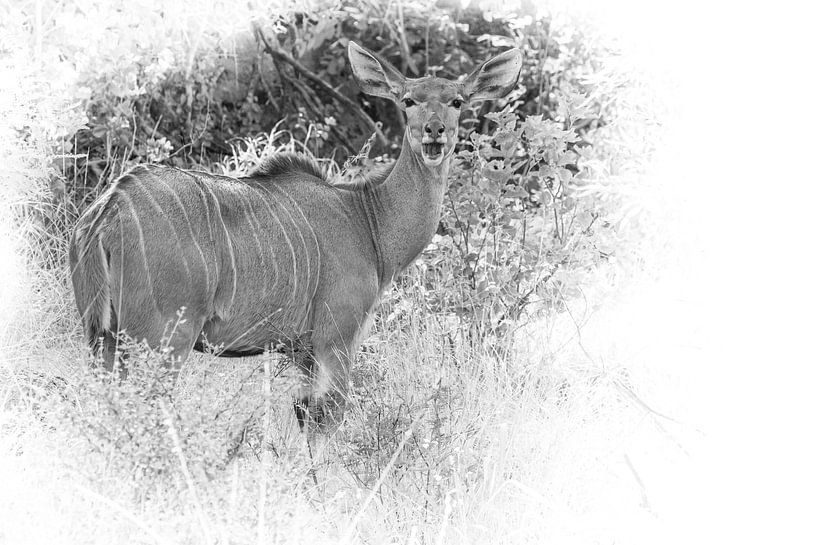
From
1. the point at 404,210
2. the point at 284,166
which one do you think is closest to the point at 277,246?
the point at 284,166

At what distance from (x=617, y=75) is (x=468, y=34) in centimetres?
230

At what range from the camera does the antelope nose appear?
4.84 metres

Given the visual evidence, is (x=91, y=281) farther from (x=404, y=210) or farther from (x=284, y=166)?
(x=404, y=210)

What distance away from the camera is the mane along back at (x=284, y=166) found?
4992mm

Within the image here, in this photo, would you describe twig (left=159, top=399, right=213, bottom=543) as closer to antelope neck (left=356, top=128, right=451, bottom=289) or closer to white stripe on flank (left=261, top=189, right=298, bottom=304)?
white stripe on flank (left=261, top=189, right=298, bottom=304)

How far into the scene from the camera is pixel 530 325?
6250mm

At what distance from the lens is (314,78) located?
805 centimetres

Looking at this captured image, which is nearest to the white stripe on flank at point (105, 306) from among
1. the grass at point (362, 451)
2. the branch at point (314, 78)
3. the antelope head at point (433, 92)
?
the grass at point (362, 451)

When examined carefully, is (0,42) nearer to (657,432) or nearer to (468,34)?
(468,34)

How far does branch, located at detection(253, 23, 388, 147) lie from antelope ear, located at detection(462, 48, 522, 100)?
2663mm

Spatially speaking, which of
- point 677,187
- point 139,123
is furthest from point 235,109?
point 677,187

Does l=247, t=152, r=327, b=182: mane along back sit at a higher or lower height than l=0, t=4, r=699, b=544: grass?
higher

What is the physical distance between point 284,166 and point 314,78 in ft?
10.3

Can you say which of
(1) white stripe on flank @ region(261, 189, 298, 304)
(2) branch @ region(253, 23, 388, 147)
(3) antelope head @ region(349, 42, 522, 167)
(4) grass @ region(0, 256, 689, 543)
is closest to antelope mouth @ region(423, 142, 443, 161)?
(3) antelope head @ region(349, 42, 522, 167)
